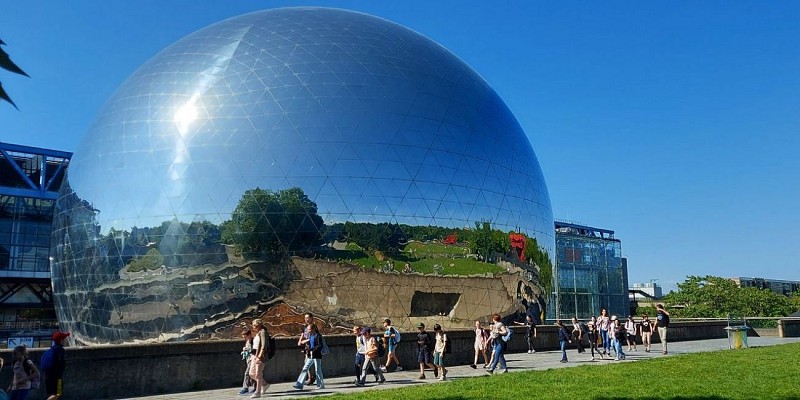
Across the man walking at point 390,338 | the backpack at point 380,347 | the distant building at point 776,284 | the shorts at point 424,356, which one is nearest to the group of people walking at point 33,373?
the backpack at point 380,347

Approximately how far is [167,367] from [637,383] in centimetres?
930

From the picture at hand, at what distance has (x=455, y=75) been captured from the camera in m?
21.0

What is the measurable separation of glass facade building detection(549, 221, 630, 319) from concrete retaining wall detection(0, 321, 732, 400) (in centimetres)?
5702

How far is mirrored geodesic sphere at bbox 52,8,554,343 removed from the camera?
16.0m

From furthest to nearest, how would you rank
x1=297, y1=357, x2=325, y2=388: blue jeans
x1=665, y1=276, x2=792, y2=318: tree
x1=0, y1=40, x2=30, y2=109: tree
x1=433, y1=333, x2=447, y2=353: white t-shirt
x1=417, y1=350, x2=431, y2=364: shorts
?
1. x1=665, y1=276, x2=792, y2=318: tree
2. x1=417, y1=350, x2=431, y2=364: shorts
3. x1=433, y1=333, x2=447, y2=353: white t-shirt
4. x1=297, y1=357, x2=325, y2=388: blue jeans
5. x1=0, y1=40, x2=30, y2=109: tree

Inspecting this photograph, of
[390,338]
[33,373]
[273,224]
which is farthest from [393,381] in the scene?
[33,373]

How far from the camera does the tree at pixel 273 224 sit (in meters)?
15.9

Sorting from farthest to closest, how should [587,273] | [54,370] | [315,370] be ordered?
[587,273] < [315,370] < [54,370]

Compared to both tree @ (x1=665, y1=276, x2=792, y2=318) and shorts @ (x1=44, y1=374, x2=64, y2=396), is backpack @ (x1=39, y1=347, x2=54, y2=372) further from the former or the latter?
tree @ (x1=665, y1=276, x2=792, y2=318)

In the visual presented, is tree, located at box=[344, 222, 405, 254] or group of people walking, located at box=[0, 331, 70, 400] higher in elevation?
tree, located at box=[344, 222, 405, 254]

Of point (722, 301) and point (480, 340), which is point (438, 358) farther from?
point (722, 301)

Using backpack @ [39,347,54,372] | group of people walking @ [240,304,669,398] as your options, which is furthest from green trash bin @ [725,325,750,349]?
backpack @ [39,347,54,372]

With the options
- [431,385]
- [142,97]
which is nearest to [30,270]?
[142,97]

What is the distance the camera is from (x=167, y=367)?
12.7 metres
